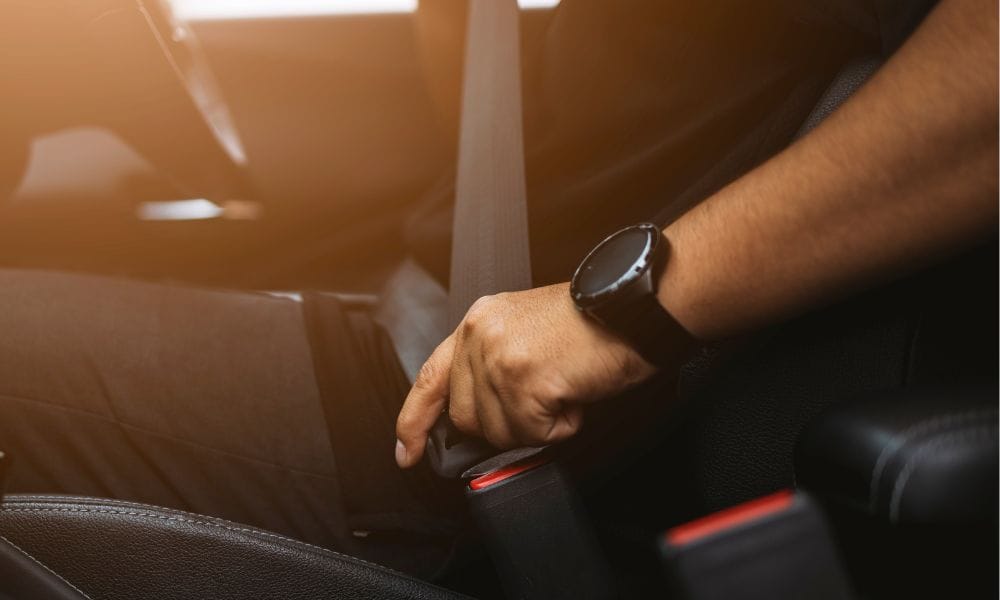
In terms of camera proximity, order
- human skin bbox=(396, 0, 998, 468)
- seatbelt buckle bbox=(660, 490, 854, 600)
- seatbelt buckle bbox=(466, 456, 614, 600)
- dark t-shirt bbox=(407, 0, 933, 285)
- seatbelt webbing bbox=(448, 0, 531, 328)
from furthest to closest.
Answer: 1. seatbelt webbing bbox=(448, 0, 531, 328)
2. dark t-shirt bbox=(407, 0, 933, 285)
3. seatbelt buckle bbox=(466, 456, 614, 600)
4. human skin bbox=(396, 0, 998, 468)
5. seatbelt buckle bbox=(660, 490, 854, 600)

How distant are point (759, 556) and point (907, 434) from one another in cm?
9

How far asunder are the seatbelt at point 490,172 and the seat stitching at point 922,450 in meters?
0.39

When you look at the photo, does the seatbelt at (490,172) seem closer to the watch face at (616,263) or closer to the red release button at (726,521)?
the watch face at (616,263)

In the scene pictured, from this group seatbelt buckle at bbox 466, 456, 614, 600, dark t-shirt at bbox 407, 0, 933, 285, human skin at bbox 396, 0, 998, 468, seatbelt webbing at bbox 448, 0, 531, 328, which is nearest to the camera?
human skin at bbox 396, 0, 998, 468

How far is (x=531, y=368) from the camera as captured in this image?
504 mm

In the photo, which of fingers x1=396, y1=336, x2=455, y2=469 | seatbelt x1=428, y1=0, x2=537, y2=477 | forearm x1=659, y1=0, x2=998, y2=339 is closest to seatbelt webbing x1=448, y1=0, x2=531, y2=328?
seatbelt x1=428, y1=0, x2=537, y2=477

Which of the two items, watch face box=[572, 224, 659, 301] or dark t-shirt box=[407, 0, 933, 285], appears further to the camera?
dark t-shirt box=[407, 0, 933, 285]

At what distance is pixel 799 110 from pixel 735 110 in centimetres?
7

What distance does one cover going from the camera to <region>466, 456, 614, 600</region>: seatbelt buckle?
0.49 meters

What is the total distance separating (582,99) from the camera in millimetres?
733

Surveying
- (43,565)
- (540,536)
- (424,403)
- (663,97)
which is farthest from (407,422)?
(663,97)

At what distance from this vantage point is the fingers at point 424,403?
57cm

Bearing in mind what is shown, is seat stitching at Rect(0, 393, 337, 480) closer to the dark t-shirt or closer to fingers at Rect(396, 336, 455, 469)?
fingers at Rect(396, 336, 455, 469)

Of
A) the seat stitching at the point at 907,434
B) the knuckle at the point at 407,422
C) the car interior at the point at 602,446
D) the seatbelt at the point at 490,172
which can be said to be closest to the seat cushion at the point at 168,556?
the car interior at the point at 602,446
